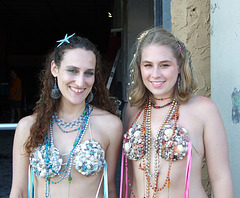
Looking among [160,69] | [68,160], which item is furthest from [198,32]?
[68,160]

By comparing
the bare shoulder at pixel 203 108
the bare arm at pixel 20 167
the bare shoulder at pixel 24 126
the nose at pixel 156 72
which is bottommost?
the bare arm at pixel 20 167

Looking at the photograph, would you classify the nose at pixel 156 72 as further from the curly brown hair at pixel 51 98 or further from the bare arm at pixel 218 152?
the curly brown hair at pixel 51 98

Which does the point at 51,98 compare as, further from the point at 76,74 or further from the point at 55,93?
the point at 76,74

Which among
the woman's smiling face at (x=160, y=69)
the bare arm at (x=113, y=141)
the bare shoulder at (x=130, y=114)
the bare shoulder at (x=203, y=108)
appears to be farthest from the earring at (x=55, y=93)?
the bare shoulder at (x=203, y=108)

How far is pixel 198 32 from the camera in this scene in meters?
2.79

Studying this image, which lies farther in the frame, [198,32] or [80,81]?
[198,32]

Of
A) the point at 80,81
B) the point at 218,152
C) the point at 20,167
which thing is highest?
the point at 80,81

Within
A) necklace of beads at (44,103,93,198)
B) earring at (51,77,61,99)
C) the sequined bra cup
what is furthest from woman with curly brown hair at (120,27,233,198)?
earring at (51,77,61,99)

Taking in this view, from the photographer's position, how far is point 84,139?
2131 millimetres

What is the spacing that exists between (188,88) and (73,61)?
0.83 m

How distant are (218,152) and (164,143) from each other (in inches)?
13.7

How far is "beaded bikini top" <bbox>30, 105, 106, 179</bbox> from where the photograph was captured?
1982mm

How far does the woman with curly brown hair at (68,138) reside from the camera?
203 cm

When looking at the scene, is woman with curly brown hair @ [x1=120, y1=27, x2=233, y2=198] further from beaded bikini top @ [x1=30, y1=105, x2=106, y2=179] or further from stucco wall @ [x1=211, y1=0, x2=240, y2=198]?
stucco wall @ [x1=211, y1=0, x2=240, y2=198]
